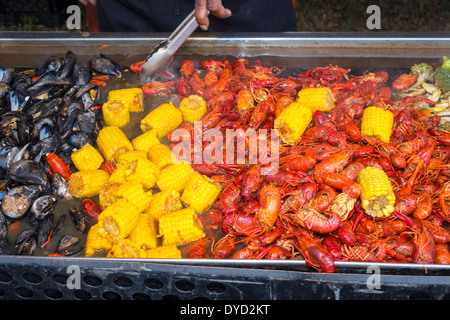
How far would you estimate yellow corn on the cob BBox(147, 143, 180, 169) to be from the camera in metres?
3.67

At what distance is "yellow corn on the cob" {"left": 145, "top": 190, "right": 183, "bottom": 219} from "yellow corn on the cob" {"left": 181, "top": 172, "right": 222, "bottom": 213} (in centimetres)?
7

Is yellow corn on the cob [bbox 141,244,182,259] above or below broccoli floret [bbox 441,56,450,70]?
below

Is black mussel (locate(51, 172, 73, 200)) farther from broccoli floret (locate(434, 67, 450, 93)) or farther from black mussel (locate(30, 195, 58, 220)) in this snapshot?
broccoli floret (locate(434, 67, 450, 93))

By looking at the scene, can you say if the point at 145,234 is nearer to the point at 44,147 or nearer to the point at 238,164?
the point at 238,164

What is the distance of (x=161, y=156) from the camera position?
12.1ft

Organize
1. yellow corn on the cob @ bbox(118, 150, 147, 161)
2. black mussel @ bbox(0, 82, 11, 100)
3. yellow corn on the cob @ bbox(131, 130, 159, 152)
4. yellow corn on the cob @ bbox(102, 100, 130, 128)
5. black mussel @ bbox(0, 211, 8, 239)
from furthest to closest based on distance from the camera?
black mussel @ bbox(0, 82, 11, 100)
yellow corn on the cob @ bbox(102, 100, 130, 128)
yellow corn on the cob @ bbox(131, 130, 159, 152)
yellow corn on the cob @ bbox(118, 150, 147, 161)
black mussel @ bbox(0, 211, 8, 239)

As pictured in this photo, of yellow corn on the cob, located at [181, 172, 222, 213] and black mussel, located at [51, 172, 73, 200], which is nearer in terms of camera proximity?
yellow corn on the cob, located at [181, 172, 222, 213]

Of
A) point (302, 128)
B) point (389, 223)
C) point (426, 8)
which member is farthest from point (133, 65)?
point (426, 8)

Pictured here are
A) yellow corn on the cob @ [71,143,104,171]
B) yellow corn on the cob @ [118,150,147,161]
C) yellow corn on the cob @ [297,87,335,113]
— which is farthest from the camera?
yellow corn on the cob @ [297,87,335,113]

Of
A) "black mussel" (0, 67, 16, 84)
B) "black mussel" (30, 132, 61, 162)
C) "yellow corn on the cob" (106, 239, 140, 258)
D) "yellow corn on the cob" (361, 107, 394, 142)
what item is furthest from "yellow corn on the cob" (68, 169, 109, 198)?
"yellow corn on the cob" (361, 107, 394, 142)

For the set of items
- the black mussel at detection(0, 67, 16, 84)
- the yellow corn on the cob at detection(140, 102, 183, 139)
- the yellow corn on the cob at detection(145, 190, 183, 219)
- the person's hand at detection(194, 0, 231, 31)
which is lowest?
the yellow corn on the cob at detection(145, 190, 183, 219)

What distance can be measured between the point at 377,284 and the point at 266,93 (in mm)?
2271

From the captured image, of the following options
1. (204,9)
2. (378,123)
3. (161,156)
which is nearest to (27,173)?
(161,156)

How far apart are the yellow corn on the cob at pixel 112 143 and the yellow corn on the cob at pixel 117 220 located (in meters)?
0.71
